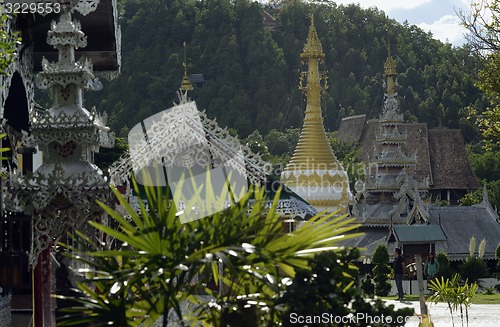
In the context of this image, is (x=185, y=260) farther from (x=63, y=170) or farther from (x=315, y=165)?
(x=315, y=165)

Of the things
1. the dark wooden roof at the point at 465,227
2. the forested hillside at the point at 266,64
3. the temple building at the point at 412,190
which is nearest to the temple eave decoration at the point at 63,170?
the temple building at the point at 412,190

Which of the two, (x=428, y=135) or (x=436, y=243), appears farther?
(x=428, y=135)

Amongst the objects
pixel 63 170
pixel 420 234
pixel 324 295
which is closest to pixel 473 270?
pixel 420 234

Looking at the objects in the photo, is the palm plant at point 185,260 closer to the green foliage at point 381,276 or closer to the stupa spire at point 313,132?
the green foliage at point 381,276

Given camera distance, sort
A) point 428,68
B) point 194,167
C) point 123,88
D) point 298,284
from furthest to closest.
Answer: point 428,68 < point 123,88 < point 194,167 < point 298,284

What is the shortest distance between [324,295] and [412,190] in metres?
45.0

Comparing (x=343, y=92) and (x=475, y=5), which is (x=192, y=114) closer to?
(x=475, y=5)

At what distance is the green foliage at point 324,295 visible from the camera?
32.2 feet

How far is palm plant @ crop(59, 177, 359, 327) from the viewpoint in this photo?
9.76 m

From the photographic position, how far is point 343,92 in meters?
110

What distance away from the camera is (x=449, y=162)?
8350cm

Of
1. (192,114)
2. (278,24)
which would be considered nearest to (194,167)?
(192,114)

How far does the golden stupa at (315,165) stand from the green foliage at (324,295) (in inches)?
1259

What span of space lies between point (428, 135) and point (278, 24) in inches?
1553
